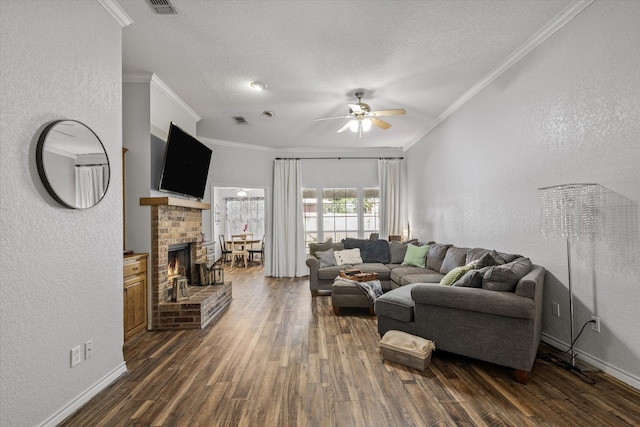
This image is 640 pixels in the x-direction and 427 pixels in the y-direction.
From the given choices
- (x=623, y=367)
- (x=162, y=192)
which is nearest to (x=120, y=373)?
(x=162, y=192)

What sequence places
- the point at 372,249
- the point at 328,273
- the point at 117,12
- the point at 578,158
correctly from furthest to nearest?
the point at 372,249, the point at 328,273, the point at 578,158, the point at 117,12

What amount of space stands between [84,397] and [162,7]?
9.71 feet

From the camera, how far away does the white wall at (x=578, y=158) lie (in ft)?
7.68

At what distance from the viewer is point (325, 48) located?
324 cm

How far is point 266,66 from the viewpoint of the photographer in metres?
3.59

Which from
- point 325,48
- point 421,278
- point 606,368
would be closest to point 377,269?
point 421,278

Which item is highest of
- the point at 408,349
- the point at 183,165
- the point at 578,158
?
the point at 183,165

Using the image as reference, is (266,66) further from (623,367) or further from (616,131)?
(623,367)

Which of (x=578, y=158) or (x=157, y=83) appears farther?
(x=157, y=83)

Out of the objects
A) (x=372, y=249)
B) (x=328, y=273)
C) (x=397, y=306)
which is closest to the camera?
(x=397, y=306)

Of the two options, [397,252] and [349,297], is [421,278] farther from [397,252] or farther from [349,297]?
[397,252]

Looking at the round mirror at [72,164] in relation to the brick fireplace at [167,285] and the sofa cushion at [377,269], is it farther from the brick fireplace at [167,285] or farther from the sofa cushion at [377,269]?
the sofa cushion at [377,269]

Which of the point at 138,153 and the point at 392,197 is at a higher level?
the point at 138,153

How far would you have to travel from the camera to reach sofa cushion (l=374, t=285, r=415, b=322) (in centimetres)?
303
